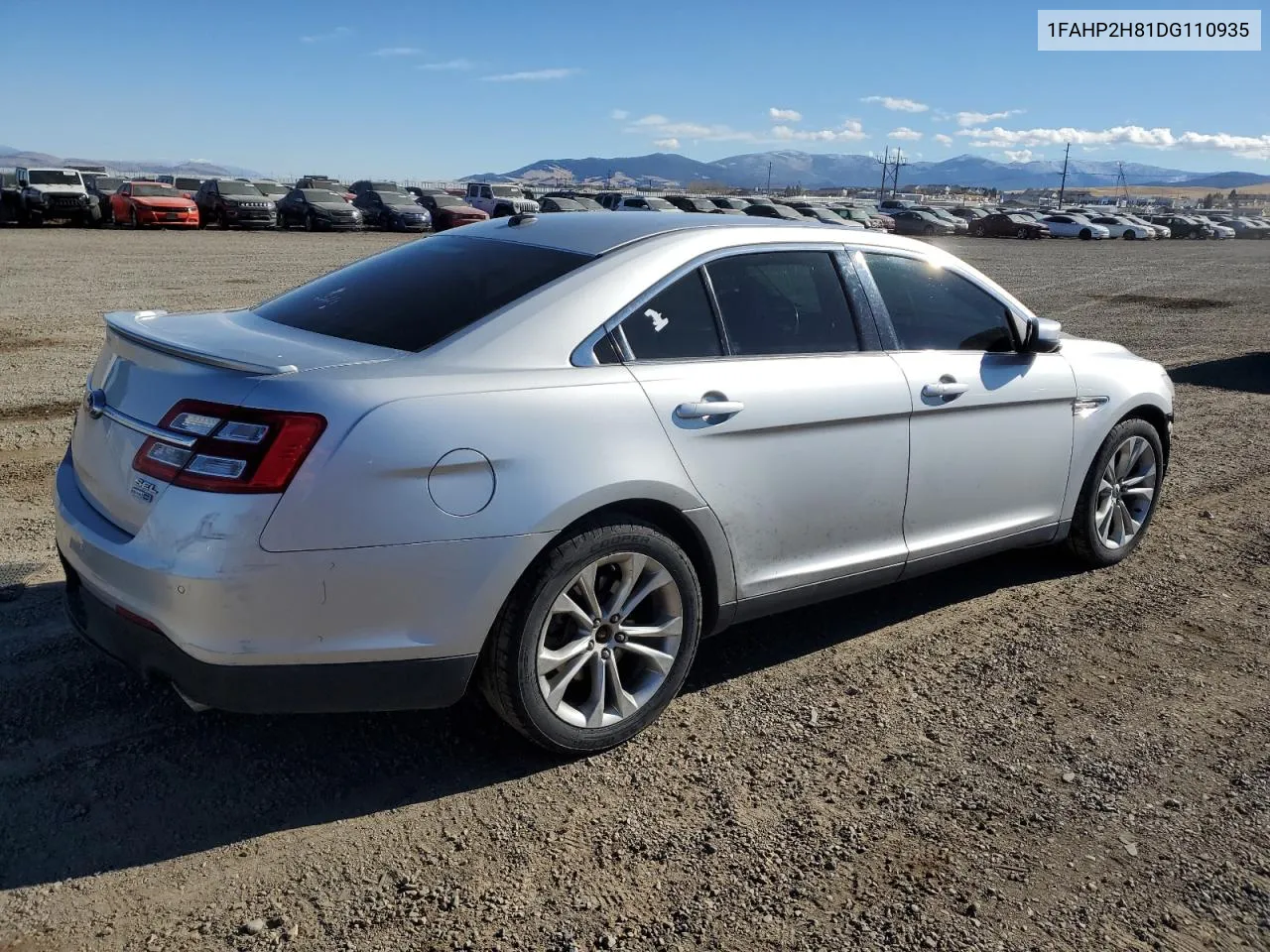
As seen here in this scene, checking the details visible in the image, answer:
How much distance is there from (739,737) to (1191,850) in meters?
1.37

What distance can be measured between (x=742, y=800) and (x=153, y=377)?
214 centimetres

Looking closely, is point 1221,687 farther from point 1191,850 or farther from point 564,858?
point 564,858

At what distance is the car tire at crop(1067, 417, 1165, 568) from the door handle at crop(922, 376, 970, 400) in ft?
3.81

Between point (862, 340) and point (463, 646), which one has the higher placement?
point (862, 340)

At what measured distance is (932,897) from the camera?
284 centimetres

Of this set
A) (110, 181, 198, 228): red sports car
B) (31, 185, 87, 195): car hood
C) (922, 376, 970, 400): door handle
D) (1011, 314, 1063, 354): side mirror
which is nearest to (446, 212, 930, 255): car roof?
(922, 376, 970, 400): door handle

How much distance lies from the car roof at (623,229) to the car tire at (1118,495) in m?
1.59

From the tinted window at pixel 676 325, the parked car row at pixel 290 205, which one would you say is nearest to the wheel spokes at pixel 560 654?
the tinted window at pixel 676 325

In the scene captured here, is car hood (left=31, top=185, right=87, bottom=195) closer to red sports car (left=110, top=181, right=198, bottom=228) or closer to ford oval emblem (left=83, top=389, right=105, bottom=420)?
red sports car (left=110, top=181, right=198, bottom=228)

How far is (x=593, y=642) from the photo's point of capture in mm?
3361

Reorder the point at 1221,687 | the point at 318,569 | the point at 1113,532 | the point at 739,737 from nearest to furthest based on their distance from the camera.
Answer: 1. the point at 318,569
2. the point at 739,737
3. the point at 1221,687
4. the point at 1113,532

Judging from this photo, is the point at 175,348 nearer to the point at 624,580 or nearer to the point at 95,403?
the point at 95,403

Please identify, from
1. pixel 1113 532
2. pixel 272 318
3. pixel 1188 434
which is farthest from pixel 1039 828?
pixel 1188 434

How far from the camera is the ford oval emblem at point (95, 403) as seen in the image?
330cm
